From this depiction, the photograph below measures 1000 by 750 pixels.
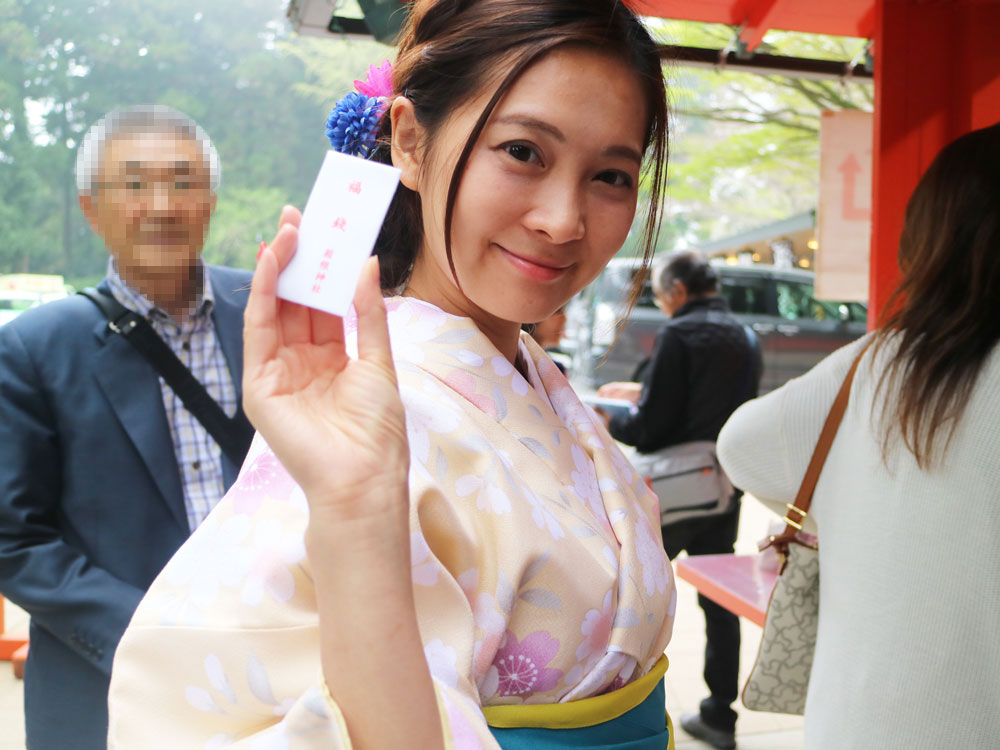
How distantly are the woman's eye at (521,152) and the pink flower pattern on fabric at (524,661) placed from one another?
516mm

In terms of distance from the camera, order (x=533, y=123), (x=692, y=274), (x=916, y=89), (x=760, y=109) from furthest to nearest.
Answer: (x=760, y=109)
(x=692, y=274)
(x=916, y=89)
(x=533, y=123)

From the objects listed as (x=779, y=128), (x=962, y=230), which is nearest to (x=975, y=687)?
(x=962, y=230)

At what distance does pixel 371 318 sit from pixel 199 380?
4.02 feet

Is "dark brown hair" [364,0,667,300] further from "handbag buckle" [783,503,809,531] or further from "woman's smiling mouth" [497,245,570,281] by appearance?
"handbag buckle" [783,503,809,531]

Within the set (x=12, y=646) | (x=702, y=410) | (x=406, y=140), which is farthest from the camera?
(x=12, y=646)

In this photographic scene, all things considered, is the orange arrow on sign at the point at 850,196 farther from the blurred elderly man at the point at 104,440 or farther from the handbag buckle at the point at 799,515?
the blurred elderly man at the point at 104,440

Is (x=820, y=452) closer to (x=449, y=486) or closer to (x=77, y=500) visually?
(x=449, y=486)

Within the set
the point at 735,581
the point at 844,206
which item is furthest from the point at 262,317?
the point at 844,206

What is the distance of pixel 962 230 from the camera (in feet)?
4.92

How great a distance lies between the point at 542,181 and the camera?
94cm

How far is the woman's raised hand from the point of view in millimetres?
630

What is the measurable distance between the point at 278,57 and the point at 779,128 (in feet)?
16.2

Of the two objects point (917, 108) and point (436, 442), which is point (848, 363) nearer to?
point (436, 442)

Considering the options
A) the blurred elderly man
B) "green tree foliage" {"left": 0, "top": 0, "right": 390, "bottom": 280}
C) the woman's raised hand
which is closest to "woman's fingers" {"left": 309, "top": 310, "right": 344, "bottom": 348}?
the woman's raised hand
